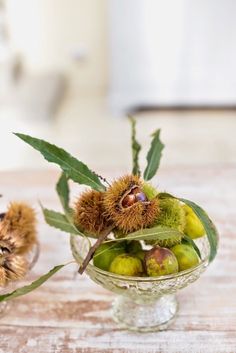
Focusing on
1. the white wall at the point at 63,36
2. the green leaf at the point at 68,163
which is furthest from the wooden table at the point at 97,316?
the white wall at the point at 63,36

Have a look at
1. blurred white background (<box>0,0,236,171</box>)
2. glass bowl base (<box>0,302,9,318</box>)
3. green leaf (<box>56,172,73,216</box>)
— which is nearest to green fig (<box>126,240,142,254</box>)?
green leaf (<box>56,172,73,216</box>)

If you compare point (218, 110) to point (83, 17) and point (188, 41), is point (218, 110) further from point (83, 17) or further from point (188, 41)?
point (83, 17)

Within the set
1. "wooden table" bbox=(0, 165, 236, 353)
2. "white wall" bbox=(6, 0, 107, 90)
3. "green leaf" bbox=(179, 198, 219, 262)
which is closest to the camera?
"green leaf" bbox=(179, 198, 219, 262)

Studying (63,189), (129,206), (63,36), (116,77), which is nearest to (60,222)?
(63,189)

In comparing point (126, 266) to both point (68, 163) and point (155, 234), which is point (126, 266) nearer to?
point (155, 234)

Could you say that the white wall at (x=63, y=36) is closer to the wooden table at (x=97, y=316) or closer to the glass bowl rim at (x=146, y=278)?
the wooden table at (x=97, y=316)

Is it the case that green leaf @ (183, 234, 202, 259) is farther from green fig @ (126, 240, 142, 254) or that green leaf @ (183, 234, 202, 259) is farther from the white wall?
the white wall

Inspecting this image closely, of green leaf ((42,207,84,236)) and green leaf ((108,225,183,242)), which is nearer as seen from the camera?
green leaf ((108,225,183,242))
